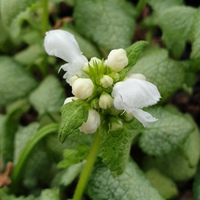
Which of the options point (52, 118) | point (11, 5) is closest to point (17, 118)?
point (52, 118)

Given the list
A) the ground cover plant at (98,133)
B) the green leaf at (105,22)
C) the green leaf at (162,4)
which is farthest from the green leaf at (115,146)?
the green leaf at (162,4)

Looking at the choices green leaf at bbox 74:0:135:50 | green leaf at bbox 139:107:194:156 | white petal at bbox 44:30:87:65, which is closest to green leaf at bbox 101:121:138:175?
white petal at bbox 44:30:87:65

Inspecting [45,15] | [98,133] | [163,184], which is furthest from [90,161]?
[45,15]

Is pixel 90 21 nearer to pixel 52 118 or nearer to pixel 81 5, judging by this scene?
pixel 81 5

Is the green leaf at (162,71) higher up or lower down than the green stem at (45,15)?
lower down

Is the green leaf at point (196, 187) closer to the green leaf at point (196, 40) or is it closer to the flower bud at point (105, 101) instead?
the green leaf at point (196, 40)

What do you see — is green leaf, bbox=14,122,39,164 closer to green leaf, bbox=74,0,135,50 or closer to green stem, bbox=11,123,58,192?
green stem, bbox=11,123,58,192
